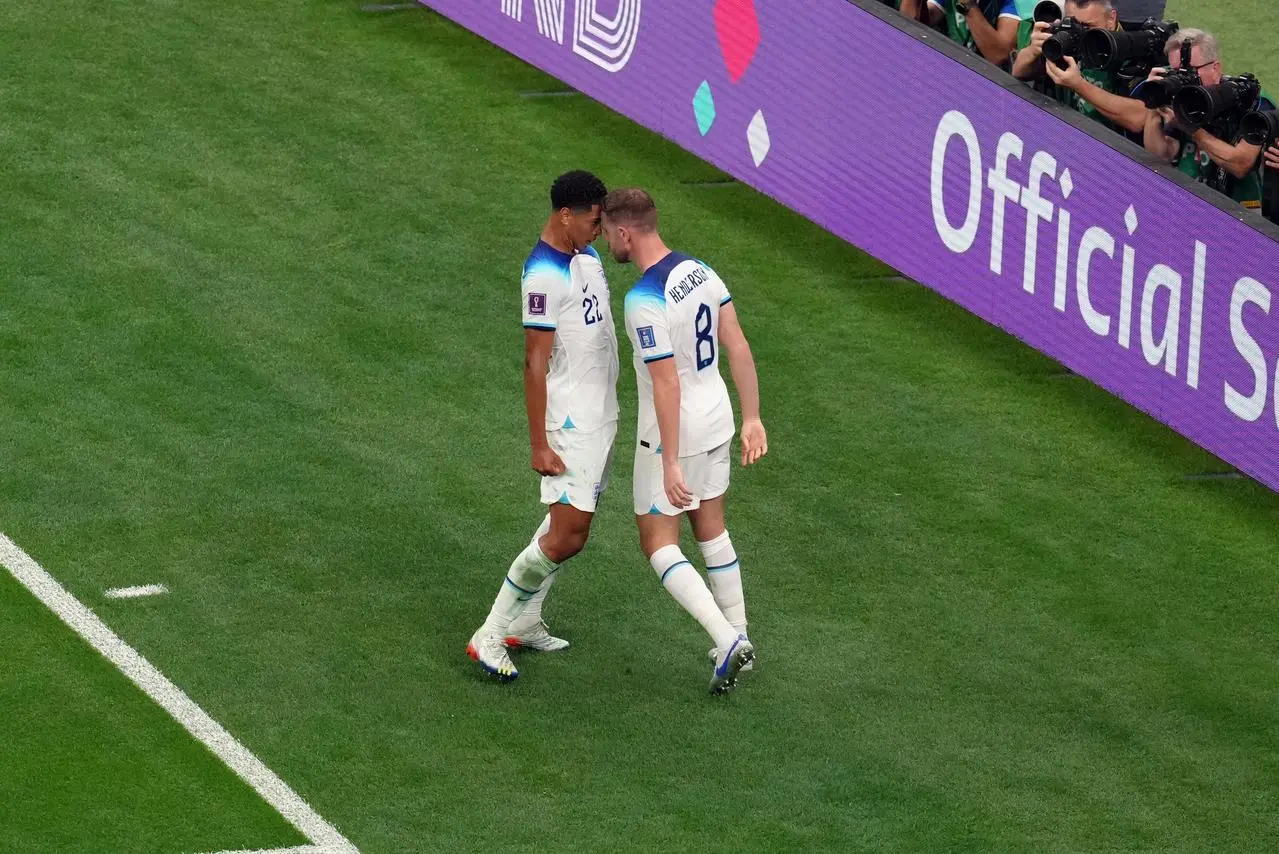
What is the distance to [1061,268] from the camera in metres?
11.1

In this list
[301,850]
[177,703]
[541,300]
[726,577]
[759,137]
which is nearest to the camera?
[301,850]

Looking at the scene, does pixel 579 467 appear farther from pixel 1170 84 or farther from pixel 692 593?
pixel 1170 84

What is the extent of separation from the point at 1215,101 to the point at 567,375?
406 centimetres

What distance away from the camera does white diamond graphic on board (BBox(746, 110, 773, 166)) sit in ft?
42.7

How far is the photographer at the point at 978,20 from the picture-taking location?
39.2 ft

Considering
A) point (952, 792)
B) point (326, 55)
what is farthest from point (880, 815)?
point (326, 55)

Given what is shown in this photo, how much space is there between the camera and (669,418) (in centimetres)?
769

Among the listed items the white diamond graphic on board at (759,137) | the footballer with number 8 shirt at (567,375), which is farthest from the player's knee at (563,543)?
the white diamond graphic on board at (759,137)

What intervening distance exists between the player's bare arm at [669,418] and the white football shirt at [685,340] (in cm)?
5

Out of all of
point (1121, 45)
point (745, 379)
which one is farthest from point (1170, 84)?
point (745, 379)

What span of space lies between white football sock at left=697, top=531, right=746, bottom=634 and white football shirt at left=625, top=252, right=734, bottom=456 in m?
0.44

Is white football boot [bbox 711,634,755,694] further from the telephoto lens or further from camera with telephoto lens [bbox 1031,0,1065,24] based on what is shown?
camera with telephoto lens [bbox 1031,0,1065,24]

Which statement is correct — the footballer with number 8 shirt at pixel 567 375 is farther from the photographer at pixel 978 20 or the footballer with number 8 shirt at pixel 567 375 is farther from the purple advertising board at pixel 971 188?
the photographer at pixel 978 20

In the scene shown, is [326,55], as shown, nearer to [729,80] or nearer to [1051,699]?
[729,80]
